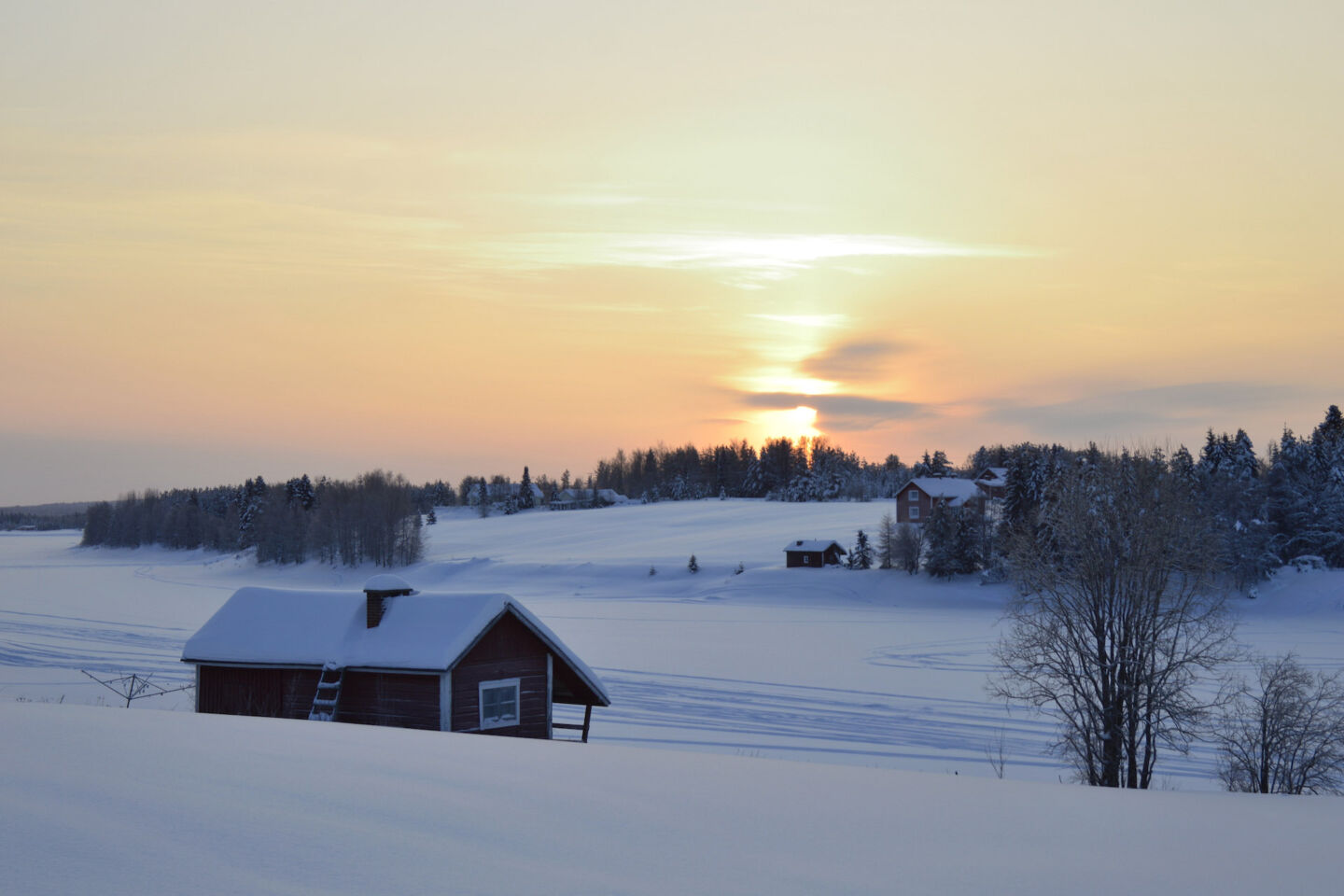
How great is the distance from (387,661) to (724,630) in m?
35.6

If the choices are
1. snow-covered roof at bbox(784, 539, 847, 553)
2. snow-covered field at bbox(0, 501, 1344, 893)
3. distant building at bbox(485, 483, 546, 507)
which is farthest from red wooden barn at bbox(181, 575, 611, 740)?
distant building at bbox(485, 483, 546, 507)

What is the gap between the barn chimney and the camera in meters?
20.2

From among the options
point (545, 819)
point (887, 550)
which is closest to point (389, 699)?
point (545, 819)

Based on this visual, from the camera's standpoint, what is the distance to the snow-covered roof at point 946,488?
306 ft

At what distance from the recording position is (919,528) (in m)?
75.2

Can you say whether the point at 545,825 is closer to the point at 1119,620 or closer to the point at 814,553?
the point at 1119,620

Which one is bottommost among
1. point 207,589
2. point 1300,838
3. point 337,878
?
point 207,589

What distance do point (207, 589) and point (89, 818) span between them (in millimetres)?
89346

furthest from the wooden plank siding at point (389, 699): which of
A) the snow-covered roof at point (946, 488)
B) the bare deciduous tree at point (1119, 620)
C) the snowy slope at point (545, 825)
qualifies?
the snow-covered roof at point (946, 488)

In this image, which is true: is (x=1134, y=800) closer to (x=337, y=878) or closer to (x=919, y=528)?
(x=337, y=878)

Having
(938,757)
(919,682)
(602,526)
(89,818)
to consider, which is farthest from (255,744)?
(602,526)

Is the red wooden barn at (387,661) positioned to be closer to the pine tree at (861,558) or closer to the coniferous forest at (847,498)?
the coniferous forest at (847,498)

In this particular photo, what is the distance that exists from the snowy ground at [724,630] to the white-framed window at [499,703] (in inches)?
221

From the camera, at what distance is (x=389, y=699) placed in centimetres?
1941
